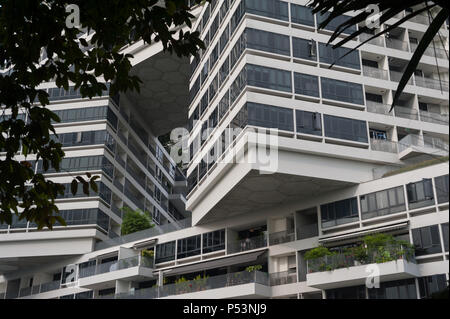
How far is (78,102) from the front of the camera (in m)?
59.4

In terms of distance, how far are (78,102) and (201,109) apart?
1987 cm

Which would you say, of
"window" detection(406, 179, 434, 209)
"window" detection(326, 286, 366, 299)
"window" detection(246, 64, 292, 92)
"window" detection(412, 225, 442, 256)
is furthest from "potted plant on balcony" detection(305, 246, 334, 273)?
"window" detection(246, 64, 292, 92)

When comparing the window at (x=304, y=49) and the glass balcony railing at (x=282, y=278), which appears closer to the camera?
the glass balcony railing at (x=282, y=278)

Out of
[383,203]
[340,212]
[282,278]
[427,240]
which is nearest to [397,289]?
[427,240]

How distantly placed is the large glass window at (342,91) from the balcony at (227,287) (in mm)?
12767

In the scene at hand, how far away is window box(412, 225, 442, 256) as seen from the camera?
1206 inches

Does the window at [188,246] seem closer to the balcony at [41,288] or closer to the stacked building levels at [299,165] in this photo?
the stacked building levels at [299,165]

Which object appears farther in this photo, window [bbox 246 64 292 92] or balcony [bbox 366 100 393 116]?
balcony [bbox 366 100 393 116]

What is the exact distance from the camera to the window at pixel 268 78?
120ft

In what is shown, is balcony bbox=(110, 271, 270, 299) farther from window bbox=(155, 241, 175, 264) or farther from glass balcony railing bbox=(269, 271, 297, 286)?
window bbox=(155, 241, 175, 264)

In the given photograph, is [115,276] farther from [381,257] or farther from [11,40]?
[11,40]

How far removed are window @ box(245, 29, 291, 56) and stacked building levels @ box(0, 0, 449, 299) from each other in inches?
3.2

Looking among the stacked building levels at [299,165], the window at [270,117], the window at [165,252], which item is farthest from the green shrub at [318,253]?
the window at [165,252]

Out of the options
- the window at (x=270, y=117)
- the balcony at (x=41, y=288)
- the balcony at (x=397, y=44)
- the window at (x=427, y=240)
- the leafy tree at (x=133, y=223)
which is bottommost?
the window at (x=427, y=240)
